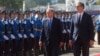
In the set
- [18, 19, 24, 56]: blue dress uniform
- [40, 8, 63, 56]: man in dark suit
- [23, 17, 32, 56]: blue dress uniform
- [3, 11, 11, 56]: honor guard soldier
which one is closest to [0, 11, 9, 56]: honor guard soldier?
[3, 11, 11, 56]: honor guard soldier

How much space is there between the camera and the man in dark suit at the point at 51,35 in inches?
410

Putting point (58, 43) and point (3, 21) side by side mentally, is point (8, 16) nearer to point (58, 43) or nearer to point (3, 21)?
point (3, 21)

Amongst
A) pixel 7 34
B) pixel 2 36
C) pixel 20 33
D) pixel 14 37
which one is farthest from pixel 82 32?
pixel 20 33

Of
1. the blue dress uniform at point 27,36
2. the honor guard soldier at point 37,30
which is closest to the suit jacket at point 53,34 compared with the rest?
the blue dress uniform at point 27,36

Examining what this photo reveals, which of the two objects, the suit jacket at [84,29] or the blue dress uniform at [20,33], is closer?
the suit jacket at [84,29]

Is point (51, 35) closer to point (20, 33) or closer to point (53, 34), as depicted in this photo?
point (53, 34)

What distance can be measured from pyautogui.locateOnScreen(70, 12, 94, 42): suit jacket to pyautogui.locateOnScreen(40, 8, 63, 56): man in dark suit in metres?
0.41

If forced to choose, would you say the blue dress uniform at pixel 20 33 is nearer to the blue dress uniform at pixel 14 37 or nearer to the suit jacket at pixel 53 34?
the blue dress uniform at pixel 14 37

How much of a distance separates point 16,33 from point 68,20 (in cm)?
502

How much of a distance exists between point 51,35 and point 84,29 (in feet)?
2.82

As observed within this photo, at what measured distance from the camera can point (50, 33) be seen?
10398 mm

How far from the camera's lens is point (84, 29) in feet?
33.5

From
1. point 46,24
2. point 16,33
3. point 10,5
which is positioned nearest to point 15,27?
point 16,33

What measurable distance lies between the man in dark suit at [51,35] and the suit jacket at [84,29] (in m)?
0.41
